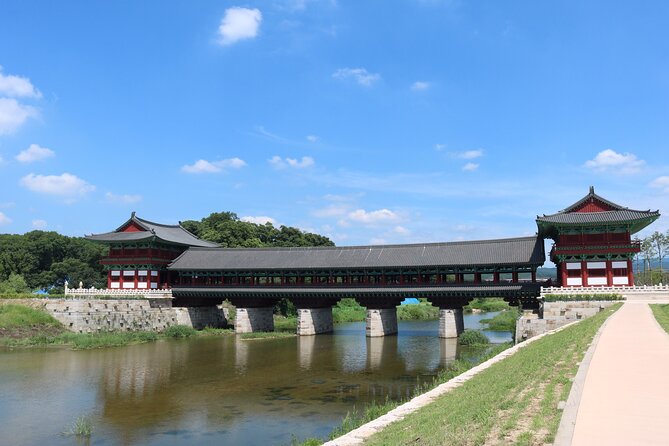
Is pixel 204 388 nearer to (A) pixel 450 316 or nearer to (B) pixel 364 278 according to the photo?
(A) pixel 450 316

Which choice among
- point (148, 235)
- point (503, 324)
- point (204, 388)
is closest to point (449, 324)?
point (503, 324)

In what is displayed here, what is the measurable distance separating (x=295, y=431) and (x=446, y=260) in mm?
34869

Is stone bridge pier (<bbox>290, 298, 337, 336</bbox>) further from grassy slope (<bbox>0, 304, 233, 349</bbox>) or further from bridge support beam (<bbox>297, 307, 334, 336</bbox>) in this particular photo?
grassy slope (<bbox>0, 304, 233, 349</bbox>)

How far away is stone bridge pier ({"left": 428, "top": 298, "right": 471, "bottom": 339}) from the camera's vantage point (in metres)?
49.7

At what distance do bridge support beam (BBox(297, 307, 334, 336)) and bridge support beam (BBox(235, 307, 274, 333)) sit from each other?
603 cm

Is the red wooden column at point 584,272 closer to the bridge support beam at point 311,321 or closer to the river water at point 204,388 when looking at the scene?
the river water at point 204,388

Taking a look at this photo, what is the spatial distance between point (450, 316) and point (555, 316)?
12.2 metres

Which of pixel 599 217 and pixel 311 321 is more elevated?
pixel 599 217

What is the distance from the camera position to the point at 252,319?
5791 cm

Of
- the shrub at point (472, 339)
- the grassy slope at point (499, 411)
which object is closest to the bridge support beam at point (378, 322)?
the shrub at point (472, 339)

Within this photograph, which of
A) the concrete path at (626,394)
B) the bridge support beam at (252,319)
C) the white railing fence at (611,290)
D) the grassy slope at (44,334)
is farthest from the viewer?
the bridge support beam at (252,319)

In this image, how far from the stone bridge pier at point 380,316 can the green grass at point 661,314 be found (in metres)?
24.4

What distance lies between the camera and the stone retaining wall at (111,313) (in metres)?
50.4

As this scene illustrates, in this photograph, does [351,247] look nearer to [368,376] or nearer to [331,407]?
[368,376]
